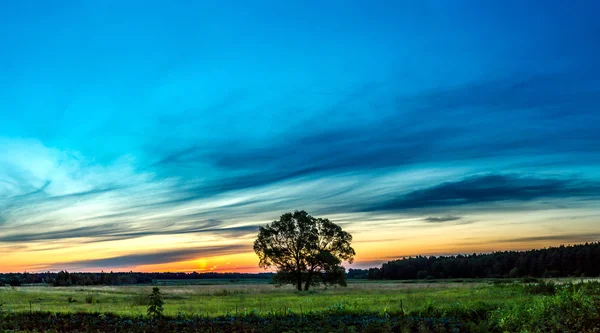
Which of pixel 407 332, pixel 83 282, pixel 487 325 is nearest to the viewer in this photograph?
pixel 407 332

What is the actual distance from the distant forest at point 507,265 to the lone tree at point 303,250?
61550 millimetres

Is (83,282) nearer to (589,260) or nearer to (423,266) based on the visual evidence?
(423,266)

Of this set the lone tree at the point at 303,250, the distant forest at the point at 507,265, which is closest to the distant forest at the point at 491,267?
the distant forest at the point at 507,265

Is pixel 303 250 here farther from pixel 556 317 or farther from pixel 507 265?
pixel 507 265

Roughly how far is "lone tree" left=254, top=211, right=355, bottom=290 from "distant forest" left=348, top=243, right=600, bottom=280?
202ft

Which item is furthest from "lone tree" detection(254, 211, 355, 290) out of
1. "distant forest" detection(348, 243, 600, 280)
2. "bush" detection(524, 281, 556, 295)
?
"distant forest" detection(348, 243, 600, 280)

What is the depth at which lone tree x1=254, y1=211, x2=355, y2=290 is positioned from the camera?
7175 cm

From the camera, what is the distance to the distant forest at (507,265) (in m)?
113

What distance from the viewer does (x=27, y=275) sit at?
619 feet

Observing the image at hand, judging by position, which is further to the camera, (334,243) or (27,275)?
(27,275)

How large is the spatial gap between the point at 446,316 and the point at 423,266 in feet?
436

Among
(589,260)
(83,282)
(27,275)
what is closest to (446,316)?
(589,260)

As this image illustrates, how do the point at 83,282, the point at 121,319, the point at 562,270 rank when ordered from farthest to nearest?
the point at 83,282, the point at 562,270, the point at 121,319

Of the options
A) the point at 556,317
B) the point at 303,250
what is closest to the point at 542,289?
the point at 556,317
